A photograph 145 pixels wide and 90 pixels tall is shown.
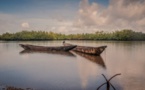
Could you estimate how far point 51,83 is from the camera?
28.5ft

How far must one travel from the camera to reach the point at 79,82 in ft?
29.8

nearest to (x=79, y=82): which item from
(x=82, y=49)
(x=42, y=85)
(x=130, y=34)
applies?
(x=42, y=85)

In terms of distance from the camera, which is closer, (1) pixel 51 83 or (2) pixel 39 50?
(1) pixel 51 83

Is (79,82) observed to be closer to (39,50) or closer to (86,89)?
(86,89)

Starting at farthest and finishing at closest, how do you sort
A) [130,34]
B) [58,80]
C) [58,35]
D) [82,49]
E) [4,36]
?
[58,35], [4,36], [130,34], [82,49], [58,80]

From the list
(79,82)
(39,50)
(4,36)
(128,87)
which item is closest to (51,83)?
(79,82)

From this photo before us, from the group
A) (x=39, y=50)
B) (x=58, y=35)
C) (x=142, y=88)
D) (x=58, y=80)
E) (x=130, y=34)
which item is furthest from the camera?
(x=58, y=35)

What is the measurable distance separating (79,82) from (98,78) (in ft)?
3.40

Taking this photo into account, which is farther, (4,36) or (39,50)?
(4,36)

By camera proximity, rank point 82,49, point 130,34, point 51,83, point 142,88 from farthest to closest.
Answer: point 130,34 → point 82,49 → point 51,83 → point 142,88

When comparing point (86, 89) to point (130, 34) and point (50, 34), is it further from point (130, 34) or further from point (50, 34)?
point (50, 34)

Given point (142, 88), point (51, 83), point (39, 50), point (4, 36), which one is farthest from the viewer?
point (4, 36)

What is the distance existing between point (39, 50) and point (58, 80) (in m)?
14.9

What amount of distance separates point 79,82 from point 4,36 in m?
55.8
